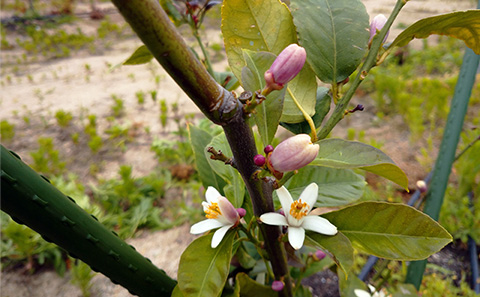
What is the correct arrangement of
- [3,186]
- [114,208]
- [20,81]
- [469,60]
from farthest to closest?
[20,81] < [114,208] < [469,60] < [3,186]

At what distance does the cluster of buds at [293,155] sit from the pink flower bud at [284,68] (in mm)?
53

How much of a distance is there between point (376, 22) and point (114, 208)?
1.67m

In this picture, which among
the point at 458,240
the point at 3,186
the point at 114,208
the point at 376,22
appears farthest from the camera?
the point at 114,208

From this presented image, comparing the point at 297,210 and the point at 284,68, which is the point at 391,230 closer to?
the point at 297,210

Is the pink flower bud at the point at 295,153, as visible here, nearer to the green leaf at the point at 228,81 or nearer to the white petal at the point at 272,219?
the white petal at the point at 272,219

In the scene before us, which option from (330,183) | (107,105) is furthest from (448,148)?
(107,105)

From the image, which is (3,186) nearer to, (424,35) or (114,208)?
(424,35)

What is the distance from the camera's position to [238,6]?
0.34 m

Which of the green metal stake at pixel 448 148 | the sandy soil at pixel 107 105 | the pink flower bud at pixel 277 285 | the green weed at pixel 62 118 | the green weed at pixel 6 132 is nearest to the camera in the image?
the pink flower bud at pixel 277 285

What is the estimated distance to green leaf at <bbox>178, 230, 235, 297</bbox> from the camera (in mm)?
360

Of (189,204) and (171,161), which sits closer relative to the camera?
(189,204)

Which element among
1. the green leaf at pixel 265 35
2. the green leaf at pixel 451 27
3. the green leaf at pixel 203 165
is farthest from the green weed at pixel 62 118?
the green leaf at pixel 451 27

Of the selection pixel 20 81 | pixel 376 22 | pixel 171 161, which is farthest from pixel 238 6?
pixel 20 81

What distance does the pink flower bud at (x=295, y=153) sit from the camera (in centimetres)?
29
